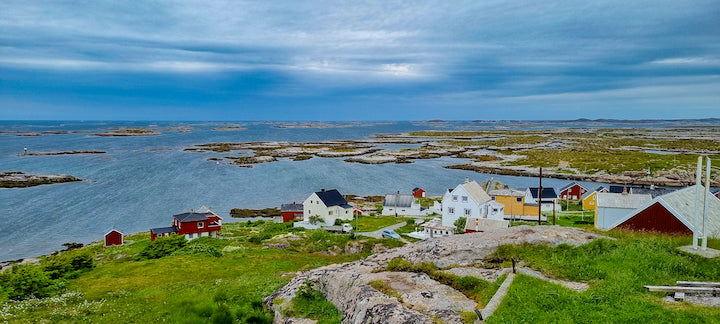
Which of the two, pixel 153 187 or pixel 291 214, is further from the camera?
pixel 153 187

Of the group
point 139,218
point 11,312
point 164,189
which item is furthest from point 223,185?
point 11,312

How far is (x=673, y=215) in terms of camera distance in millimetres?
22844

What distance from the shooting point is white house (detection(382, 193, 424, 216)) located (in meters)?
61.5

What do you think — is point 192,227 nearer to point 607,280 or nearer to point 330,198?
point 330,198

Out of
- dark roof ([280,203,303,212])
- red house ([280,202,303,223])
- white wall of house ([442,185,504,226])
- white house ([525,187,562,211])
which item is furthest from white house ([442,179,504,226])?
dark roof ([280,203,303,212])

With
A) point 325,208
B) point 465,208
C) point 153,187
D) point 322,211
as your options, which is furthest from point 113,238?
point 465,208

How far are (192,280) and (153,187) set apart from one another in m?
65.2

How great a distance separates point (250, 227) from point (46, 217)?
3344cm

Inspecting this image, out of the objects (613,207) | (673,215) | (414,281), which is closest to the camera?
(414,281)

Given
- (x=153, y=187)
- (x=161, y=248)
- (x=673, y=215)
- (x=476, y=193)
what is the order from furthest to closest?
(x=153, y=187), (x=476, y=193), (x=161, y=248), (x=673, y=215)

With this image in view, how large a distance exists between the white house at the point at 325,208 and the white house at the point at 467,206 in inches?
590

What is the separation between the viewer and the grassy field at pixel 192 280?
16.0m

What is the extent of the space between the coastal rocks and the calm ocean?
48.0 m

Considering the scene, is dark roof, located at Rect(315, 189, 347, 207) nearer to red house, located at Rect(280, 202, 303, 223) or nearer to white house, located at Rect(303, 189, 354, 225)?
white house, located at Rect(303, 189, 354, 225)
